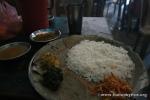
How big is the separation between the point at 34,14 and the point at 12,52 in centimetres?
29

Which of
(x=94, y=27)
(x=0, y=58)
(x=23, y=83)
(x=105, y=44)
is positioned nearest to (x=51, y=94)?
(x=23, y=83)

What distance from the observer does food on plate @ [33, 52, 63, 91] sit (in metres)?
0.77

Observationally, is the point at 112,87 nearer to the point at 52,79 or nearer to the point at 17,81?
the point at 52,79

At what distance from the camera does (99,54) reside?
97cm

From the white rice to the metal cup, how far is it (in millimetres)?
149

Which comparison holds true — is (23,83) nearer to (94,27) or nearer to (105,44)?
(105,44)

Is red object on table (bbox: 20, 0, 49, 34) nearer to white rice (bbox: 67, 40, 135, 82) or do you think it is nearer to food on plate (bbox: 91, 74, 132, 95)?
white rice (bbox: 67, 40, 135, 82)

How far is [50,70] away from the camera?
0.80 meters

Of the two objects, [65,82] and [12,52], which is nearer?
[65,82]

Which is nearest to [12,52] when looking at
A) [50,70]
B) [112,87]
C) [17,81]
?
[17,81]

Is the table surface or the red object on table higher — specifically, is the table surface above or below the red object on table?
below

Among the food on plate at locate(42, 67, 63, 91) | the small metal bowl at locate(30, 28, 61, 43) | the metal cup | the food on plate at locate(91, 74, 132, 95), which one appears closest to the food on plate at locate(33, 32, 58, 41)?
the small metal bowl at locate(30, 28, 61, 43)

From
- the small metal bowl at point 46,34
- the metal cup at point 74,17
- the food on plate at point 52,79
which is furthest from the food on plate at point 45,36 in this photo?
the food on plate at point 52,79

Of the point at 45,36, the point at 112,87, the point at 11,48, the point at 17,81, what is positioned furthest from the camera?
the point at 45,36
